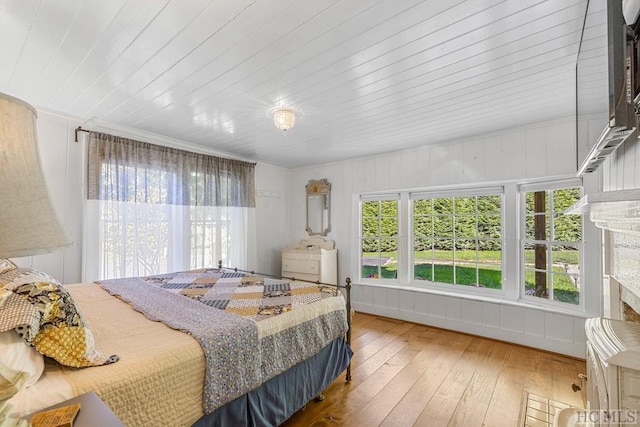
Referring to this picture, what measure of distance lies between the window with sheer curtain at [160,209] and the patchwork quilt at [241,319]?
1.98 feet

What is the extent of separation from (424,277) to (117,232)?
3.78 m

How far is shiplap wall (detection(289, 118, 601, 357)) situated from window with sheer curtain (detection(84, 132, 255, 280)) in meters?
1.49

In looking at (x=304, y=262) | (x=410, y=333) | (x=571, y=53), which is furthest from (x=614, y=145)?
(x=304, y=262)

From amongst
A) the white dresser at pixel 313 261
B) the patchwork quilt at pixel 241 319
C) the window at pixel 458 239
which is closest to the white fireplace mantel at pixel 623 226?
the patchwork quilt at pixel 241 319

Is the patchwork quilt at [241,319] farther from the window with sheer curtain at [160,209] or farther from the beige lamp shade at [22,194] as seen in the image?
the beige lamp shade at [22,194]

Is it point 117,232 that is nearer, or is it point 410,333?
point 117,232

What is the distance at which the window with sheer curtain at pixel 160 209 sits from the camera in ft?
9.70

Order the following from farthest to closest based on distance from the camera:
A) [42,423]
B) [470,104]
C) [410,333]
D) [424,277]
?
[424,277] < [410,333] < [470,104] < [42,423]

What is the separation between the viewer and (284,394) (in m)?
1.80

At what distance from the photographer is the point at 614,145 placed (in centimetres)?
112

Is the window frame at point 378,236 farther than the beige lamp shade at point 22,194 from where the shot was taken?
Yes

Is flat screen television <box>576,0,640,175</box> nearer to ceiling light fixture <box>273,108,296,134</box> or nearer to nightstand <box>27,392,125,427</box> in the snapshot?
nightstand <box>27,392,125,427</box>

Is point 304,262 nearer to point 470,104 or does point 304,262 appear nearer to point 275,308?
point 275,308

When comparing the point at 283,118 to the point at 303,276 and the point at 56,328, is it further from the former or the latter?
the point at 303,276
